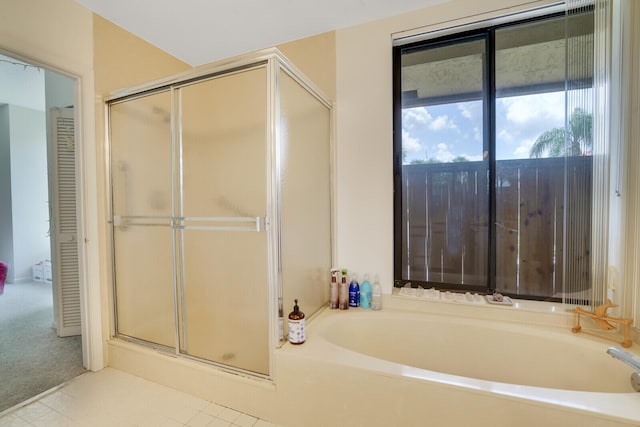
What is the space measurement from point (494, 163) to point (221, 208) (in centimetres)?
176

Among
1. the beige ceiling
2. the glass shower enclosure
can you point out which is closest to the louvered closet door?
the glass shower enclosure

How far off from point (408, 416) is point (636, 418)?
0.73m

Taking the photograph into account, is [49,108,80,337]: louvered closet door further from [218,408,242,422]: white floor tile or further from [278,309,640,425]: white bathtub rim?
[278,309,640,425]: white bathtub rim

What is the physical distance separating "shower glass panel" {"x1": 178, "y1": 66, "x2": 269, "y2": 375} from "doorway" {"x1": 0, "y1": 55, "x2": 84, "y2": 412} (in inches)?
35.1

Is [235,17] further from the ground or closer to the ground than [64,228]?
further from the ground

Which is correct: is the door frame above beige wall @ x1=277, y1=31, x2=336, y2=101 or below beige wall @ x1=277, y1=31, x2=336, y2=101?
below

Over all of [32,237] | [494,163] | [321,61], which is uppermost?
[321,61]

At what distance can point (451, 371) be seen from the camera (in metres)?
1.62

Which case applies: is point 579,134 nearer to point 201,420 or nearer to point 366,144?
point 366,144

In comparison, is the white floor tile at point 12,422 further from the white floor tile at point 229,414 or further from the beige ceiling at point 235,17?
the beige ceiling at point 235,17

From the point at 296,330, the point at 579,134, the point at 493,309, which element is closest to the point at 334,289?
the point at 296,330

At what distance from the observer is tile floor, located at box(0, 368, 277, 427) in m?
1.33

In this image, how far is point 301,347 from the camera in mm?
1365

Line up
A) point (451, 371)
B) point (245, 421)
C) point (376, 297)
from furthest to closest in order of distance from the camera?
point (376, 297) → point (451, 371) → point (245, 421)
